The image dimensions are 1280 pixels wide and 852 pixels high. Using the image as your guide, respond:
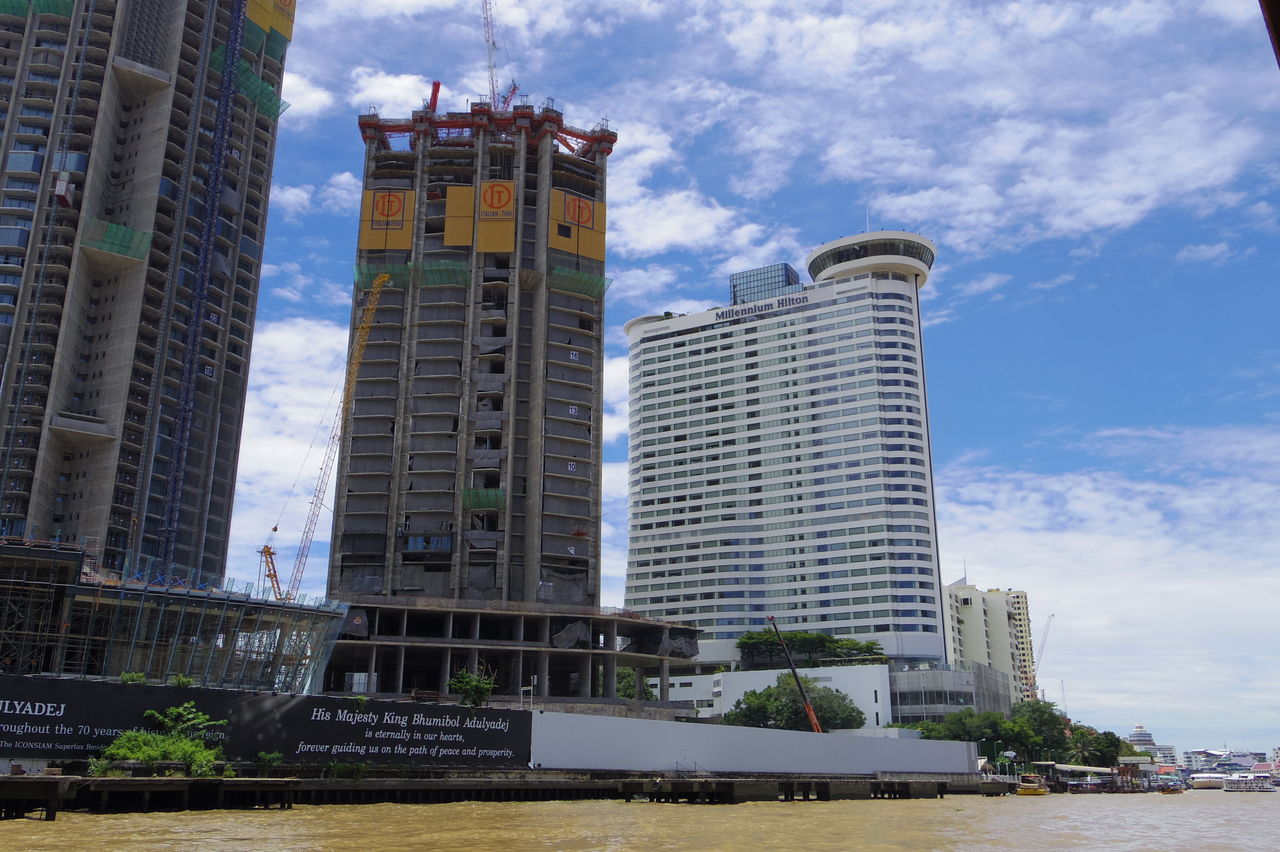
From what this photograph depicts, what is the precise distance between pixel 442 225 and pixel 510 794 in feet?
365

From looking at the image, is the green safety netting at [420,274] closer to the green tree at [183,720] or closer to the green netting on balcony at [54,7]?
the green netting on balcony at [54,7]

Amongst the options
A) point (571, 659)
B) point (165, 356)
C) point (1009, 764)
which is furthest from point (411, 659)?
point (1009, 764)

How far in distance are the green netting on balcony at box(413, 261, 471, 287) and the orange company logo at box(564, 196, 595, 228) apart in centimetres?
1923

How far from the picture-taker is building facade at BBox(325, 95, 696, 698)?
15025 centimetres

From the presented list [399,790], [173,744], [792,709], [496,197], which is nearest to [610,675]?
[792,709]

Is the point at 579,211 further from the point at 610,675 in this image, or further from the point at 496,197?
the point at 610,675

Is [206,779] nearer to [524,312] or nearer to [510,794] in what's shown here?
[510,794]

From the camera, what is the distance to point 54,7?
17262 centimetres

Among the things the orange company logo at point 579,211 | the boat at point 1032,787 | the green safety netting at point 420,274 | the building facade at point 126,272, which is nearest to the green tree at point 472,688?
the building facade at point 126,272

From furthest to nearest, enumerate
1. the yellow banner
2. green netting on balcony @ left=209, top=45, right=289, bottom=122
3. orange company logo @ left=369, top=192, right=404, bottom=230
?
green netting on balcony @ left=209, top=45, right=289, bottom=122, orange company logo @ left=369, top=192, right=404, bottom=230, the yellow banner

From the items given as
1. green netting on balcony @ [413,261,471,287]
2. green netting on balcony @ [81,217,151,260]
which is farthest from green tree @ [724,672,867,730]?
green netting on balcony @ [81,217,151,260]

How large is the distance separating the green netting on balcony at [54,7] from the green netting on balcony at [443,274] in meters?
69.2

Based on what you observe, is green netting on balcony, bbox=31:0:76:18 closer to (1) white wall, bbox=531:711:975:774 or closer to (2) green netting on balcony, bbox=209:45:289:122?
(2) green netting on balcony, bbox=209:45:289:122

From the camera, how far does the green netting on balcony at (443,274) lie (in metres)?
171
